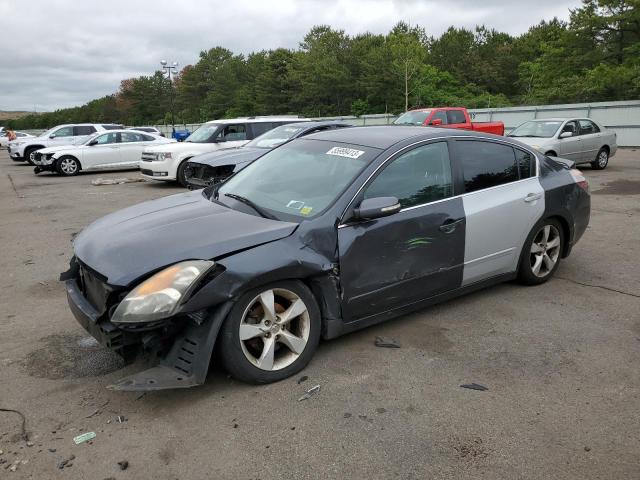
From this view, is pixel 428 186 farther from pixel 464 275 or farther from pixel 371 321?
pixel 371 321

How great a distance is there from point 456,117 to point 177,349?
16074mm

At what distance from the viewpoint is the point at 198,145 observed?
13.5 metres

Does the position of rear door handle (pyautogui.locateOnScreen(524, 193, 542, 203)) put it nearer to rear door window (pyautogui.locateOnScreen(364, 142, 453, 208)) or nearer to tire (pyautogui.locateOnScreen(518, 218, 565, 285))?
tire (pyautogui.locateOnScreen(518, 218, 565, 285))

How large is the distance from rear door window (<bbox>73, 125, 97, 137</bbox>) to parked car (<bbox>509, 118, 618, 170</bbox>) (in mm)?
18383

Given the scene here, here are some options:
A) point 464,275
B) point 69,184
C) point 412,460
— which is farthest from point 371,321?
point 69,184

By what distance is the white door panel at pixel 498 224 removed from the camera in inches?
165

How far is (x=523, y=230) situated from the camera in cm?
459

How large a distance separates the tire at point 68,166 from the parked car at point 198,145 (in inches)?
208

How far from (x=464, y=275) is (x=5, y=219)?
9.04 m

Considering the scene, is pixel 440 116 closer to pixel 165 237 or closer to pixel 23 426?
pixel 165 237

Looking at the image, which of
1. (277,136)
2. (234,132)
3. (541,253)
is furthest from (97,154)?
(541,253)

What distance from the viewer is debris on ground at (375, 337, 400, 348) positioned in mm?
3781

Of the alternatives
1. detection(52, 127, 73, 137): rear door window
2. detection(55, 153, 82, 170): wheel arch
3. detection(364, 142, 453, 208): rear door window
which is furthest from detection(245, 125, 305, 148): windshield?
detection(52, 127, 73, 137): rear door window

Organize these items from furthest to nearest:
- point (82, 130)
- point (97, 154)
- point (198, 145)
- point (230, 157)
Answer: point (82, 130), point (97, 154), point (198, 145), point (230, 157)
